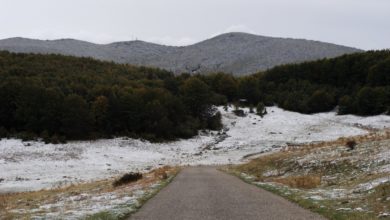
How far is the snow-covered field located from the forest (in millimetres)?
4587

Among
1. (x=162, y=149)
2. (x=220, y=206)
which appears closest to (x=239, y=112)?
(x=162, y=149)

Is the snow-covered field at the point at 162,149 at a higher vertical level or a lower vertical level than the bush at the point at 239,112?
lower

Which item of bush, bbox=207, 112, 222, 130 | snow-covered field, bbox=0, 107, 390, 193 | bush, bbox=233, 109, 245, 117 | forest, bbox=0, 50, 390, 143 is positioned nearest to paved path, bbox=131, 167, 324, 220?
snow-covered field, bbox=0, 107, 390, 193

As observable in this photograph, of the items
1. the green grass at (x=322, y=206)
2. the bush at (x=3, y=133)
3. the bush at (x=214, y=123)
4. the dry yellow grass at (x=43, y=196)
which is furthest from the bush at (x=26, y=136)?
the green grass at (x=322, y=206)

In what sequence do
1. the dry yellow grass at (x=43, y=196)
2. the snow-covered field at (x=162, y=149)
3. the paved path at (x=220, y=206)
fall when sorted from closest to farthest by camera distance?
the paved path at (x=220, y=206)
the dry yellow grass at (x=43, y=196)
the snow-covered field at (x=162, y=149)

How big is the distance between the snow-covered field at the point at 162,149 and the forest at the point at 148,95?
15.0 ft

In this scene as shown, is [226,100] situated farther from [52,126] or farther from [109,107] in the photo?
[52,126]

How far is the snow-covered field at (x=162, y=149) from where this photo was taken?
49906 mm

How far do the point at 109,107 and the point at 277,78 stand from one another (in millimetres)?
77730

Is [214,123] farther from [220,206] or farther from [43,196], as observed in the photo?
[220,206]

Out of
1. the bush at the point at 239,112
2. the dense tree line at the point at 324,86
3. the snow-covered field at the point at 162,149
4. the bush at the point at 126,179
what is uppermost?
the dense tree line at the point at 324,86

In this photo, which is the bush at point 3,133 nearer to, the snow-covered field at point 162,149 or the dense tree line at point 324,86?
the snow-covered field at point 162,149

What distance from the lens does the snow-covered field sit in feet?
164

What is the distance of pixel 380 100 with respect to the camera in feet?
350
